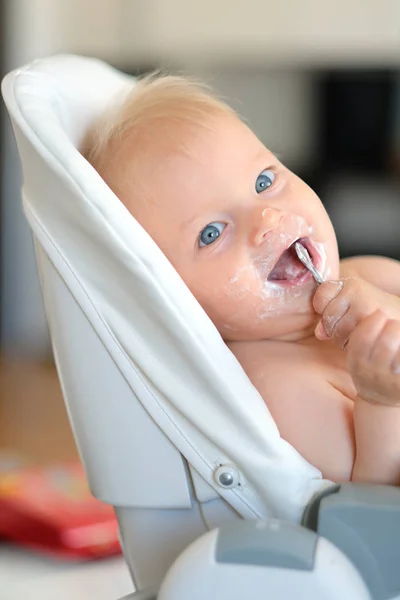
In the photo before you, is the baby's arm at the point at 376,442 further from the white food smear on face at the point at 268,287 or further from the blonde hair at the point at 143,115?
the blonde hair at the point at 143,115

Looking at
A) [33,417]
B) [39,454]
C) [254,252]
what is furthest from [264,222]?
[33,417]

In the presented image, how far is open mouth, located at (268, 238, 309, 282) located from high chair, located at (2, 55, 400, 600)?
0.32 ft

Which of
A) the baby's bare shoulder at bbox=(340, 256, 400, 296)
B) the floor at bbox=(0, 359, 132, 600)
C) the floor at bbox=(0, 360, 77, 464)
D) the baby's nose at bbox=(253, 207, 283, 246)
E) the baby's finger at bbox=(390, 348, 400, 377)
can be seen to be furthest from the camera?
the floor at bbox=(0, 360, 77, 464)

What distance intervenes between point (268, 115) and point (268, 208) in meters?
1.87

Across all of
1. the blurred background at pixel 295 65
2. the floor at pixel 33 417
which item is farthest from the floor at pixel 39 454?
the blurred background at pixel 295 65

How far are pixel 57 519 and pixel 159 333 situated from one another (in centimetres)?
44

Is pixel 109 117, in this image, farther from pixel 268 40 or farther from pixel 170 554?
pixel 268 40

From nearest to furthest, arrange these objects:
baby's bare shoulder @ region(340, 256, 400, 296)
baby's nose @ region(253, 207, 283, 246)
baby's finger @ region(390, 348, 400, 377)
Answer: baby's finger @ region(390, 348, 400, 377)
baby's nose @ region(253, 207, 283, 246)
baby's bare shoulder @ region(340, 256, 400, 296)

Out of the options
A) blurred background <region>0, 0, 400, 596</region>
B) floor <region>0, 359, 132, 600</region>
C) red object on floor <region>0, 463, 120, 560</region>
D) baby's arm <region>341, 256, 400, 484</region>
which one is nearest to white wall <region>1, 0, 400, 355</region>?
blurred background <region>0, 0, 400, 596</region>

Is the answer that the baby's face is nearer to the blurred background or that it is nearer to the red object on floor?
the red object on floor

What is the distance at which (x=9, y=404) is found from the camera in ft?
5.71

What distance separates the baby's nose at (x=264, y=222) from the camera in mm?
652

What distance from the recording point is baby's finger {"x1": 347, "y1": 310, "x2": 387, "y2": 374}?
53cm

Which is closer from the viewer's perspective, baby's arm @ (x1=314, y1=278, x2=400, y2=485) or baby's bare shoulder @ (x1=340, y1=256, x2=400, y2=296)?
baby's arm @ (x1=314, y1=278, x2=400, y2=485)
